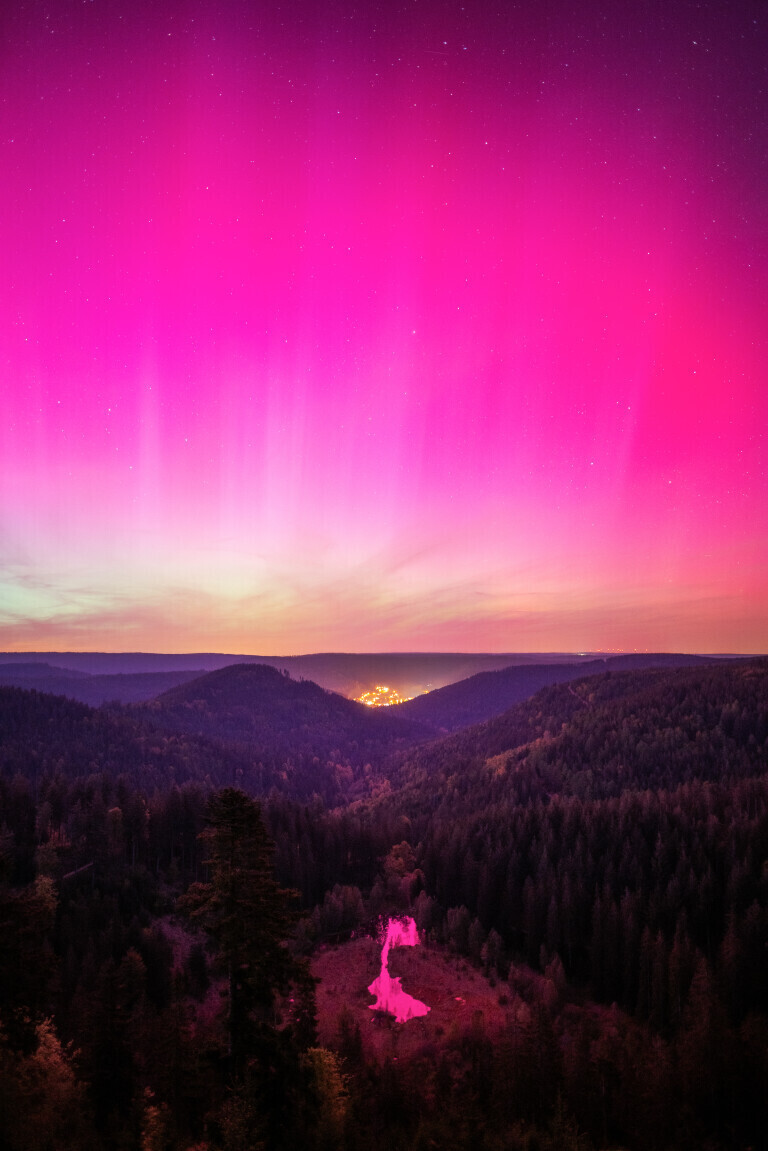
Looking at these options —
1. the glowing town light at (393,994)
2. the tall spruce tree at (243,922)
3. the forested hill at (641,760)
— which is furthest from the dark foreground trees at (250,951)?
the forested hill at (641,760)

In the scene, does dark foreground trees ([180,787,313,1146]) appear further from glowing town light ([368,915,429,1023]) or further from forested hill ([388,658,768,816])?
forested hill ([388,658,768,816])

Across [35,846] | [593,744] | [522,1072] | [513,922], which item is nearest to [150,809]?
[35,846]

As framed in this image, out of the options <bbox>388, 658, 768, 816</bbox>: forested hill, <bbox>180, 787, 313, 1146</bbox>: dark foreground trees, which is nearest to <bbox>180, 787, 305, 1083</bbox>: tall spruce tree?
<bbox>180, 787, 313, 1146</bbox>: dark foreground trees

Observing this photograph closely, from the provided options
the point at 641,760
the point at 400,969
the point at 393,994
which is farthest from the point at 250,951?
the point at 641,760

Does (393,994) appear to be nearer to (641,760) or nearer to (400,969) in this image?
(400,969)

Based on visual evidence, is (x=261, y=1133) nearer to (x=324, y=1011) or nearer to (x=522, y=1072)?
(x=522, y=1072)
